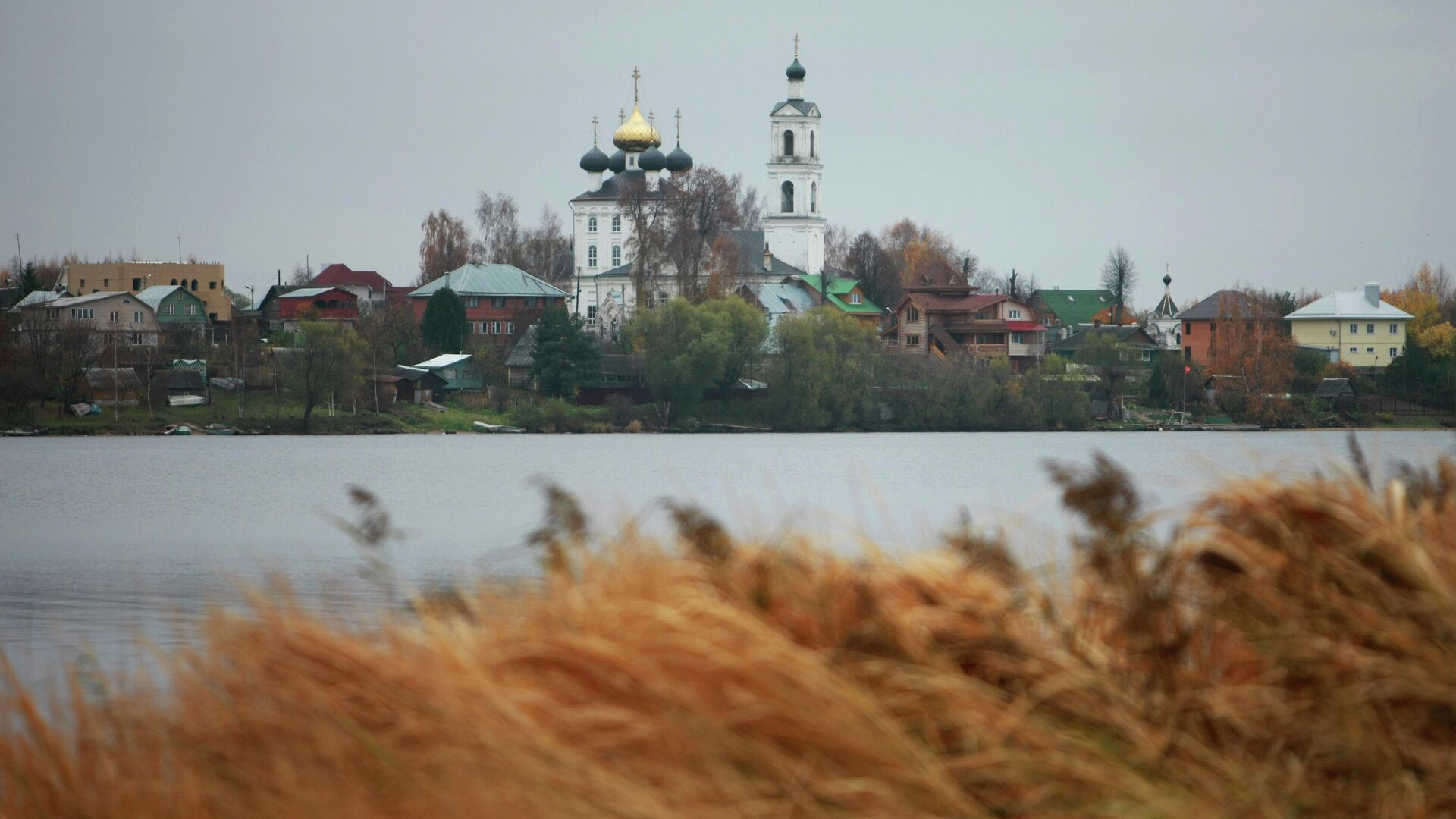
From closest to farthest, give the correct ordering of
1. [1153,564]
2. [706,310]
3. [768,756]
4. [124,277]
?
[768,756], [1153,564], [706,310], [124,277]

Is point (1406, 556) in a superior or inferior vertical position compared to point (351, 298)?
inferior

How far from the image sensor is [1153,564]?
16.2ft

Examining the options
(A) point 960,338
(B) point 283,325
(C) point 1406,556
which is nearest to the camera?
(C) point 1406,556

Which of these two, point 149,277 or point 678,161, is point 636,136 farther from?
point 149,277

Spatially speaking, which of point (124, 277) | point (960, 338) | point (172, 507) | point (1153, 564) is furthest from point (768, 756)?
point (124, 277)

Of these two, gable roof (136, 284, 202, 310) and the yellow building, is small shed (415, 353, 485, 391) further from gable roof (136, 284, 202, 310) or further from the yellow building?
the yellow building

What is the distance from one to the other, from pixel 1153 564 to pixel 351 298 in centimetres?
10508

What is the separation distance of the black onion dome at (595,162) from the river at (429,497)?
51.0 metres

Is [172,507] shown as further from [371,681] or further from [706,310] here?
[706,310]

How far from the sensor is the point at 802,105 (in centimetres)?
11944

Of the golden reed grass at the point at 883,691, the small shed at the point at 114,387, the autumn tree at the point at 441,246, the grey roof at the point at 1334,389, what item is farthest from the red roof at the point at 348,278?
the golden reed grass at the point at 883,691

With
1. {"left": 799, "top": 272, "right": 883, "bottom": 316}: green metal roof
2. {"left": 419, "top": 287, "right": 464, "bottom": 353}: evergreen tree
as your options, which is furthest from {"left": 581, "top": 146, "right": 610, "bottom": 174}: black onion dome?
{"left": 419, "top": 287, "right": 464, "bottom": 353}: evergreen tree

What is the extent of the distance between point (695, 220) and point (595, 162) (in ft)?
117

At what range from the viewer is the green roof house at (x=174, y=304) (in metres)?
101
